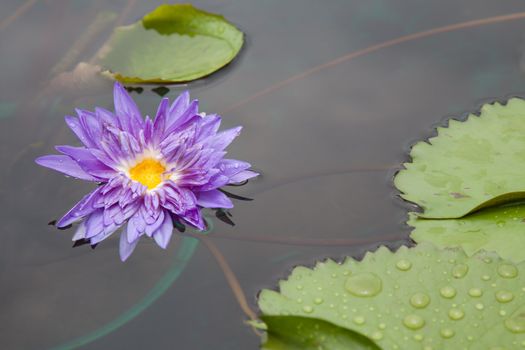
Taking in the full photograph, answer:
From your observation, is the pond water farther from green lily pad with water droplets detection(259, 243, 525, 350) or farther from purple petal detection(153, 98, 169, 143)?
purple petal detection(153, 98, 169, 143)

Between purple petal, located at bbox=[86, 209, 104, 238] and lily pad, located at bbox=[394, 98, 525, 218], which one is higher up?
purple petal, located at bbox=[86, 209, 104, 238]

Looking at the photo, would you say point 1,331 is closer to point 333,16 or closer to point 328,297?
point 328,297

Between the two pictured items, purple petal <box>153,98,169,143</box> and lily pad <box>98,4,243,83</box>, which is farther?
lily pad <box>98,4,243,83</box>

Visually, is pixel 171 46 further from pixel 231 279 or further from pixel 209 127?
pixel 231 279

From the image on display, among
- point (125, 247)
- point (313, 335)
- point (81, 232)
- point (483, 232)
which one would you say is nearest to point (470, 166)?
point (483, 232)

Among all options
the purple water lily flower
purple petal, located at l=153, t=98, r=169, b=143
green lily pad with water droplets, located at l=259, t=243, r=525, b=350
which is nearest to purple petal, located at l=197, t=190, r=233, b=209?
the purple water lily flower

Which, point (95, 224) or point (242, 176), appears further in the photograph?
point (242, 176)

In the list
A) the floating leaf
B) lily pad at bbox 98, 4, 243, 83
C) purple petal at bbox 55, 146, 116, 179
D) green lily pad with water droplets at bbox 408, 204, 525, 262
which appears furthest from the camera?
lily pad at bbox 98, 4, 243, 83
